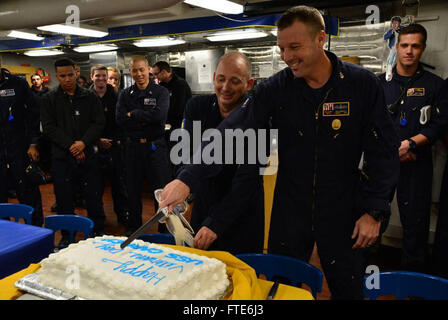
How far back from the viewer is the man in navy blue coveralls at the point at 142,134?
3.80 metres

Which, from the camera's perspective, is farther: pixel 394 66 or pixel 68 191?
pixel 68 191

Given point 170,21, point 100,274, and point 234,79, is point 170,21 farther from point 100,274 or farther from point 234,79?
point 100,274

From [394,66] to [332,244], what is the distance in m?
2.33

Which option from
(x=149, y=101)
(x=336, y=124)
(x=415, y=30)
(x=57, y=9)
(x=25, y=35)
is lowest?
(x=336, y=124)

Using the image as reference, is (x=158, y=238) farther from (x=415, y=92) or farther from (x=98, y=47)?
(x=98, y=47)

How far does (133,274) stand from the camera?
3.90 feet

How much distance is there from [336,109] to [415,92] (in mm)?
1880

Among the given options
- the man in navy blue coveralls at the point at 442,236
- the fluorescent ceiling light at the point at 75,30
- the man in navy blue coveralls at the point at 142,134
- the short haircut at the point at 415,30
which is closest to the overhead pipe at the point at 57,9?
the man in navy blue coveralls at the point at 142,134

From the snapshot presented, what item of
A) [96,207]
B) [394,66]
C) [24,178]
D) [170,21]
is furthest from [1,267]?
[170,21]

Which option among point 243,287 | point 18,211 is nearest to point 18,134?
point 18,211

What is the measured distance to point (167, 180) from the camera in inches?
154

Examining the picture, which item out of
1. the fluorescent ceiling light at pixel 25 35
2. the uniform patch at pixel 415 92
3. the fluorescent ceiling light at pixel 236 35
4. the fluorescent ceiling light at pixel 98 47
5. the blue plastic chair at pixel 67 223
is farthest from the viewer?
the fluorescent ceiling light at pixel 98 47

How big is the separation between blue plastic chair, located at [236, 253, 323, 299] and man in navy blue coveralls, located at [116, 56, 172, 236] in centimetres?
235

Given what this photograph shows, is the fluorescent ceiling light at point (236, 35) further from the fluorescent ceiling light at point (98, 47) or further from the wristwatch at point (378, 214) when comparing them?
the wristwatch at point (378, 214)
